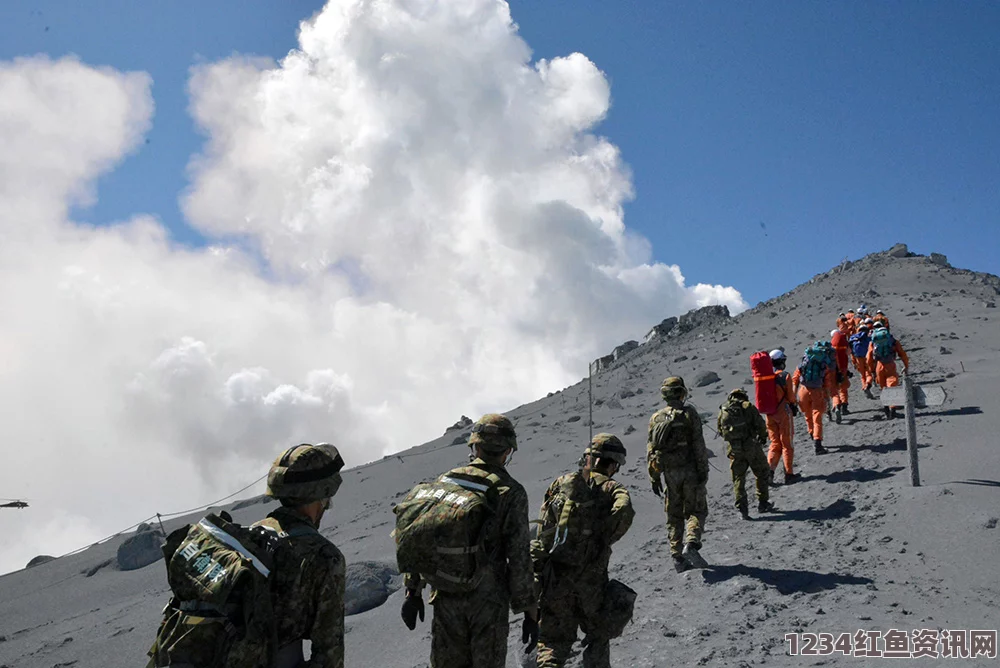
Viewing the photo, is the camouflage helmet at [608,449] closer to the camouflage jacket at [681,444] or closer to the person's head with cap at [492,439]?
the person's head with cap at [492,439]

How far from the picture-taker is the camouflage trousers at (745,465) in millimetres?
8484

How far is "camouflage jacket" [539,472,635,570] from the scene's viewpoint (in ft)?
15.3

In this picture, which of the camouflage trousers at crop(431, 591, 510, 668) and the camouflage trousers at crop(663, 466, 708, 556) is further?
the camouflage trousers at crop(663, 466, 708, 556)

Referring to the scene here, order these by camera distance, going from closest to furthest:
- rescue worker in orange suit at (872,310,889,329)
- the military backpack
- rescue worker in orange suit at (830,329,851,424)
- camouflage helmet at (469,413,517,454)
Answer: camouflage helmet at (469,413,517,454), the military backpack, rescue worker in orange suit at (830,329,851,424), rescue worker in orange suit at (872,310,889,329)

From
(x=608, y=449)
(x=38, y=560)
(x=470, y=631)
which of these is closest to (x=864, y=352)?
(x=608, y=449)

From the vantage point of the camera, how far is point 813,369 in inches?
427

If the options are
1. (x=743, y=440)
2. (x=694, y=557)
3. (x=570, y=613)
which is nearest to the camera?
(x=570, y=613)

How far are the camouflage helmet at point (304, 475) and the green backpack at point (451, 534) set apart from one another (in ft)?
2.64

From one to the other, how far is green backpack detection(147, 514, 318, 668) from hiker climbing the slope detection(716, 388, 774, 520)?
22.3 ft

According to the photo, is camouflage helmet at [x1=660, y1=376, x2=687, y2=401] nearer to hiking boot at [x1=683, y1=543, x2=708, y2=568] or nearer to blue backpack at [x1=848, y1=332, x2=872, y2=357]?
hiking boot at [x1=683, y1=543, x2=708, y2=568]

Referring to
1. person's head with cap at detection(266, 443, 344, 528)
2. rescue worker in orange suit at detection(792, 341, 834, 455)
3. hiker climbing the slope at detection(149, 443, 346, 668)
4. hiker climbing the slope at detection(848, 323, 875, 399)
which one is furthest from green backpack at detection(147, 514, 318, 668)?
hiker climbing the slope at detection(848, 323, 875, 399)

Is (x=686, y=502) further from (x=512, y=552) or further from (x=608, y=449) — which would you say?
(x=512, y=552)

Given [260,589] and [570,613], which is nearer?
[260,589]

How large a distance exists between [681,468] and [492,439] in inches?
139
